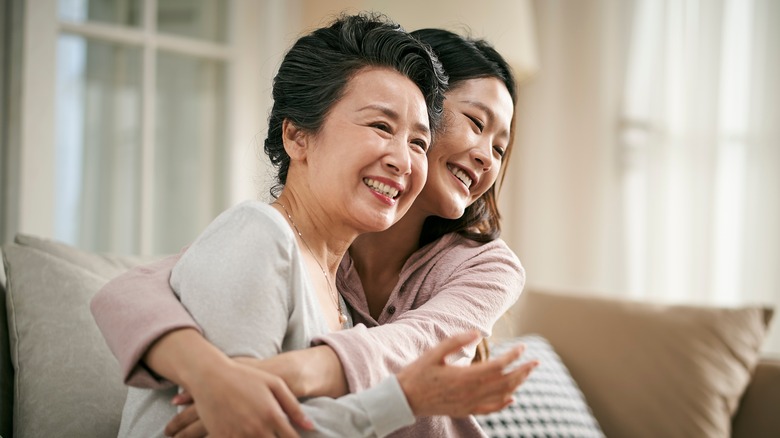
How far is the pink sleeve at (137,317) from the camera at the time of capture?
879 millimetres

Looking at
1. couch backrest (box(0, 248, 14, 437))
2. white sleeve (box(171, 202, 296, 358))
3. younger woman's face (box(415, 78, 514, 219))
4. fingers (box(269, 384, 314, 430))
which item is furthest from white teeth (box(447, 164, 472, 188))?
couch backrest (box(0, 248, 14, 437))

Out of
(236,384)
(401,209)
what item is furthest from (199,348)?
(401,209)

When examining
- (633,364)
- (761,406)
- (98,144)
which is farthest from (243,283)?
(98,144)

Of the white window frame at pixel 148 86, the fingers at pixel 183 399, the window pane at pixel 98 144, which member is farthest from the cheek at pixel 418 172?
the window pane at pixel 98 144

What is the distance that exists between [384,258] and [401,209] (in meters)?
0.28

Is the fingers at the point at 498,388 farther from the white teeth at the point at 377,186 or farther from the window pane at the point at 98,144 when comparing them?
the window pane at the point at 98,144

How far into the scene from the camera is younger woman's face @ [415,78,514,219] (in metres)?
1.33

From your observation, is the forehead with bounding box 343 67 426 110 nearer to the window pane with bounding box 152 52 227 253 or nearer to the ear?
the ear

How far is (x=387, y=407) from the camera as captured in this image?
Result: 891 mm

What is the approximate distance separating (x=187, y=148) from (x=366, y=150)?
1990mm

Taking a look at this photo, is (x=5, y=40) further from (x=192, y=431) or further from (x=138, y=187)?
(x=192, y=431)

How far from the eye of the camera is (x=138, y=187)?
2.76 m

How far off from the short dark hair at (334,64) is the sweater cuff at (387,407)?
412 millimetres

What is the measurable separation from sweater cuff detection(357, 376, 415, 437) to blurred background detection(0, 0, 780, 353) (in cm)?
164
